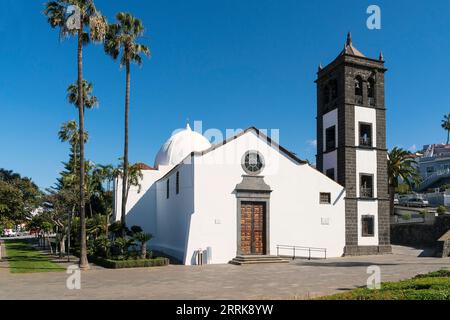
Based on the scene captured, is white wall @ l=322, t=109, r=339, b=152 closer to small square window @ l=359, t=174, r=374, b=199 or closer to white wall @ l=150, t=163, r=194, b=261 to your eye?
small square window @ l=359, t=174, r=374, b=199

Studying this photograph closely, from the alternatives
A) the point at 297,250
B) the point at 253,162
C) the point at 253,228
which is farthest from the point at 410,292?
the point at 297,250

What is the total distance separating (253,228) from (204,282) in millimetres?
9678

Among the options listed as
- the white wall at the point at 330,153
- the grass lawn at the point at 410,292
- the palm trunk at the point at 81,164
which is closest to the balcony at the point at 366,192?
the white wall at the point at 330,153

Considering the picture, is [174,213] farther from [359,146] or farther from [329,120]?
[359,146]

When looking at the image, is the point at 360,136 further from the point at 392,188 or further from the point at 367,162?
the point at 392,188

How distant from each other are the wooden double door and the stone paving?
107 inches

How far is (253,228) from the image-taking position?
26.7m

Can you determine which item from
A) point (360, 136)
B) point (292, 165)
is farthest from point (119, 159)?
point (360, 136)

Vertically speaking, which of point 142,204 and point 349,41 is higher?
point 349,41

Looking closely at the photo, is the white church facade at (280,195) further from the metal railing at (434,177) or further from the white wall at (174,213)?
the metal railing at (434,177)

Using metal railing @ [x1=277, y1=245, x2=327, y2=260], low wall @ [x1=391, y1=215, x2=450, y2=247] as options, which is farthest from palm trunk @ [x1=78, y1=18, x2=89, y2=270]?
low wall @ [x1=391, y1=215, x2=450, y2=247]

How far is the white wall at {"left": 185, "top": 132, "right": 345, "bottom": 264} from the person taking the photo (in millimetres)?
25547

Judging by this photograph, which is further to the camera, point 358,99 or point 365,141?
point 365,141
